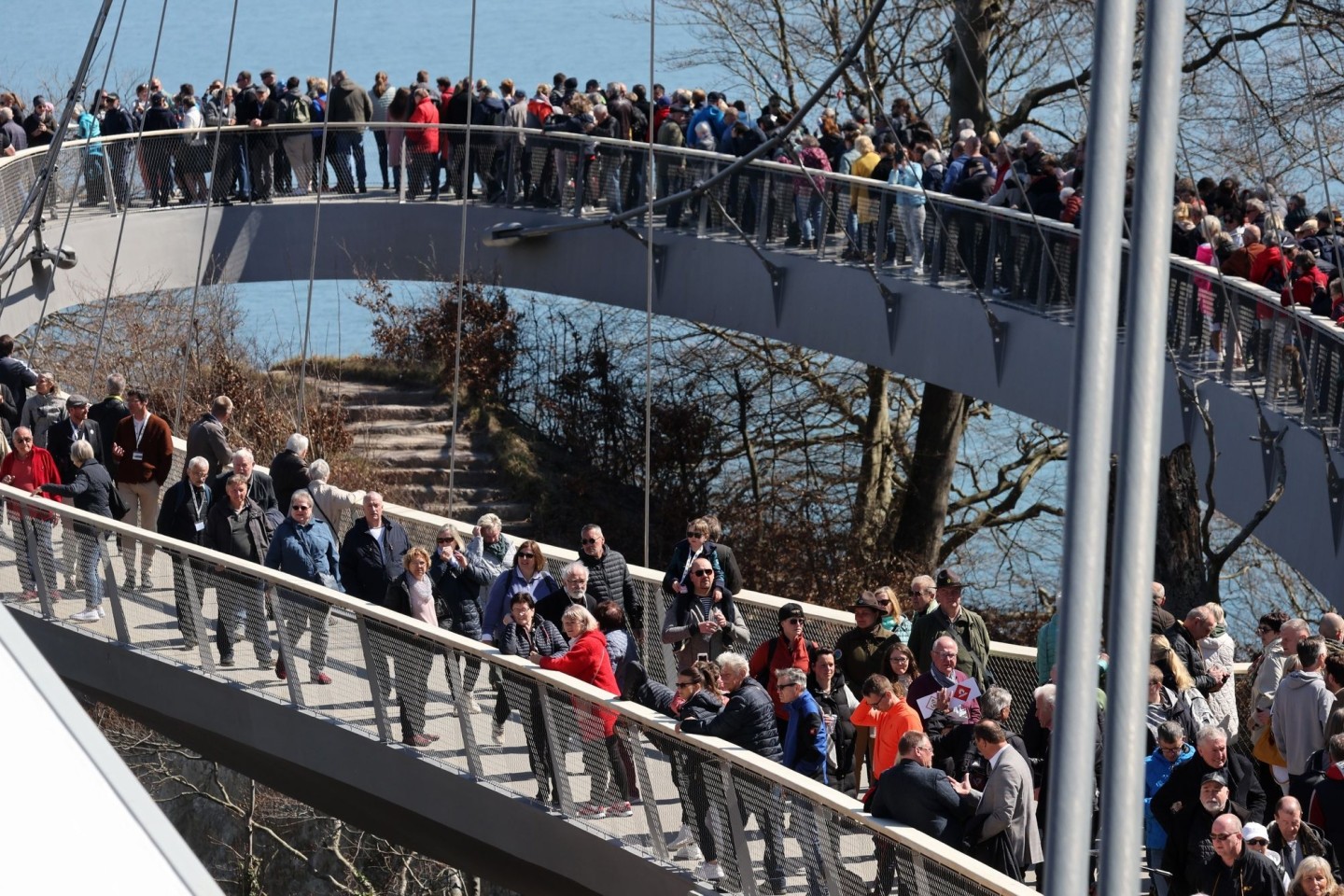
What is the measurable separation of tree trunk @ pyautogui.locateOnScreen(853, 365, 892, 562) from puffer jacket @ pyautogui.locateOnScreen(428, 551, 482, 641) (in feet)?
56.9

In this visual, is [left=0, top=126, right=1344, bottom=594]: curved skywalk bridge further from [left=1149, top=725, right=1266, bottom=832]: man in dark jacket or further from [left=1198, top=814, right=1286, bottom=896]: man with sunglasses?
[left=1198, top=814, right=1286, bottom=896]: man with sunglasses

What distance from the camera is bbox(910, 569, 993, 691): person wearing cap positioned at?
11.7 metres

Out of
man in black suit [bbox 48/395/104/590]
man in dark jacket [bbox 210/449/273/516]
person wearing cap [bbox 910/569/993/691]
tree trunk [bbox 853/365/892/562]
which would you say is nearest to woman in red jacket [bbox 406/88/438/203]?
tree trunk [bbox 853/365/892/562]

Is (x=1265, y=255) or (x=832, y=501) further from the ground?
(x=1265, y=255)

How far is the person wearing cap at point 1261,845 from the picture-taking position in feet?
30.0

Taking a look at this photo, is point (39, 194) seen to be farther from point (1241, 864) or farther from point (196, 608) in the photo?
point (1241, 864)

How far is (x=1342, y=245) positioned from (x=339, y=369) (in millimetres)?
16252

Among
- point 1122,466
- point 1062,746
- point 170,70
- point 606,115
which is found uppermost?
point 170,70

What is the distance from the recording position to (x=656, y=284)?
82.0 feet

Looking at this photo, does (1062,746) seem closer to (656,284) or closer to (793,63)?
(656,284)

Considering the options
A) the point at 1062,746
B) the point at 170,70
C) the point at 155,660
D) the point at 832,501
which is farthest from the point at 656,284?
the point at 170,70

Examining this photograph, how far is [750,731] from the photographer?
34.7ft

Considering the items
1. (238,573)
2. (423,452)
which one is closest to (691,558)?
(238,573)

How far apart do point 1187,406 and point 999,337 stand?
8.77 feet
